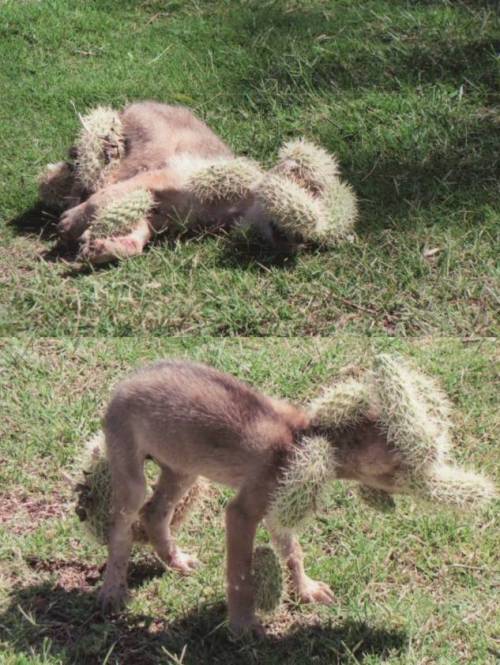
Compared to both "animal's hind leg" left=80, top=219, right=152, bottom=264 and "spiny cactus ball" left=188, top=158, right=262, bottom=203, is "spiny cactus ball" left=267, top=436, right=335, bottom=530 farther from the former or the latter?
"spiny cactus ball" left=188, top=158, right=262, bottom=203

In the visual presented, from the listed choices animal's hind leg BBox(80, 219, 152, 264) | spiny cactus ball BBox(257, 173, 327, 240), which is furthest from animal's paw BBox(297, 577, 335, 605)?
animal's hind leg BBox(80, 219, 152, 264)

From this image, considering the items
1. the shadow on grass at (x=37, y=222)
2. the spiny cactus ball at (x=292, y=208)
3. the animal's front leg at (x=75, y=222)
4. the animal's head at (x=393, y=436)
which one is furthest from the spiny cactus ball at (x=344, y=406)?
the shadow on grass at (x=37, y=222)

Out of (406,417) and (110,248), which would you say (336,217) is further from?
(406,417)

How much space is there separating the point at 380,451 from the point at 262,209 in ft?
8.70

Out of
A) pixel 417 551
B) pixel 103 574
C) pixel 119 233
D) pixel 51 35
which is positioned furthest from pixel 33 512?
pixel 51 35

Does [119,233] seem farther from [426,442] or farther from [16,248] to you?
[426,442]


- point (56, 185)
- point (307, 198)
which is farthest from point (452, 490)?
point (56, 185)

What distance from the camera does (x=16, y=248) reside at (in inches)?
246

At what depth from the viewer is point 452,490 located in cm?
358

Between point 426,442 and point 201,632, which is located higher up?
point 426,442

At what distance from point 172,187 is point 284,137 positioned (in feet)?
3.12

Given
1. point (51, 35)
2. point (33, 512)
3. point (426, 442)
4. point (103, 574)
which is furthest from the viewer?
point (51, 35)

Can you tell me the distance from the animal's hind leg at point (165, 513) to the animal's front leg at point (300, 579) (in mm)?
413

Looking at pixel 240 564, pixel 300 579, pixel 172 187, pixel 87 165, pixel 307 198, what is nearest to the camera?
pixel 240 564
